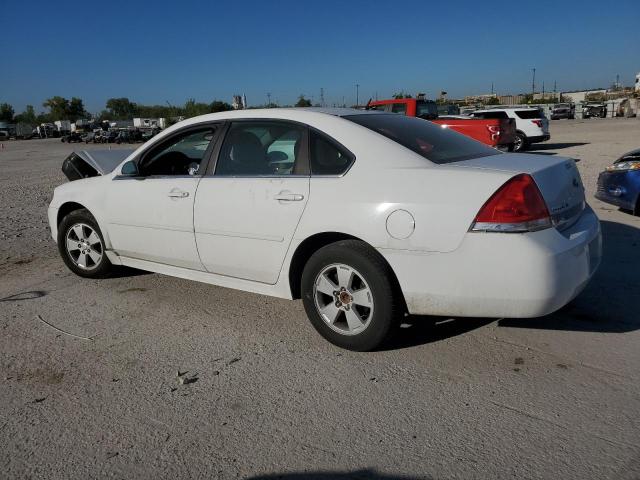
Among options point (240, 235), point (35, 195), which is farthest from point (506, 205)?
point (35, 195)

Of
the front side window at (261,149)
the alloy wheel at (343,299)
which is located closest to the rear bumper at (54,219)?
the front side window at (261,149)

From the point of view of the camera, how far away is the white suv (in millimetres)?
18750

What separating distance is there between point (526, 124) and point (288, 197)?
1750cm

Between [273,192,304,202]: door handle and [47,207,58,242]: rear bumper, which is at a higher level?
[273,192,304,202]: door handle

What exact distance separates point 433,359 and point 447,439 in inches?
32.9

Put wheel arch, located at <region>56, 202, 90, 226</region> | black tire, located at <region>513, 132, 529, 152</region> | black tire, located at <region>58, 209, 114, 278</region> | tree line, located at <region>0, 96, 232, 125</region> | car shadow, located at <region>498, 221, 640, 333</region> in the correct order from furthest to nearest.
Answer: tree line, located at <region>0, 96, 232, 125</region>
black tire, located at <region>513, 132, 529, 152</region>
wheel arch, located at <region>56, 202, 90, 226</region>
black tire, located at <region>58, 209, 114, 278</region>
car shadow, located at <region>498, 221, 640, 333</region>

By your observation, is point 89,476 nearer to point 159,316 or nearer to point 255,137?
point 159,316

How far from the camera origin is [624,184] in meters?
6.92

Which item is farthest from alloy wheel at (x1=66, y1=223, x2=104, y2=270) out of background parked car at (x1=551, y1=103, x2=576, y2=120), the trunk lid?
background parked car at (x1=551, y1=103, x2=576, y2=120)

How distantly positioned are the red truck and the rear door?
10.1 meters

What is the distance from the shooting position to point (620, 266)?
16.1 feet

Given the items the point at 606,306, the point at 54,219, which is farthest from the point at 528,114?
the point at 54,219

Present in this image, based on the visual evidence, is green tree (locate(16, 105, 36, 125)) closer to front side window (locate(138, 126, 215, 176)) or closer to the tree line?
the tree line

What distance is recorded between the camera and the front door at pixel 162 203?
4.14 meters
